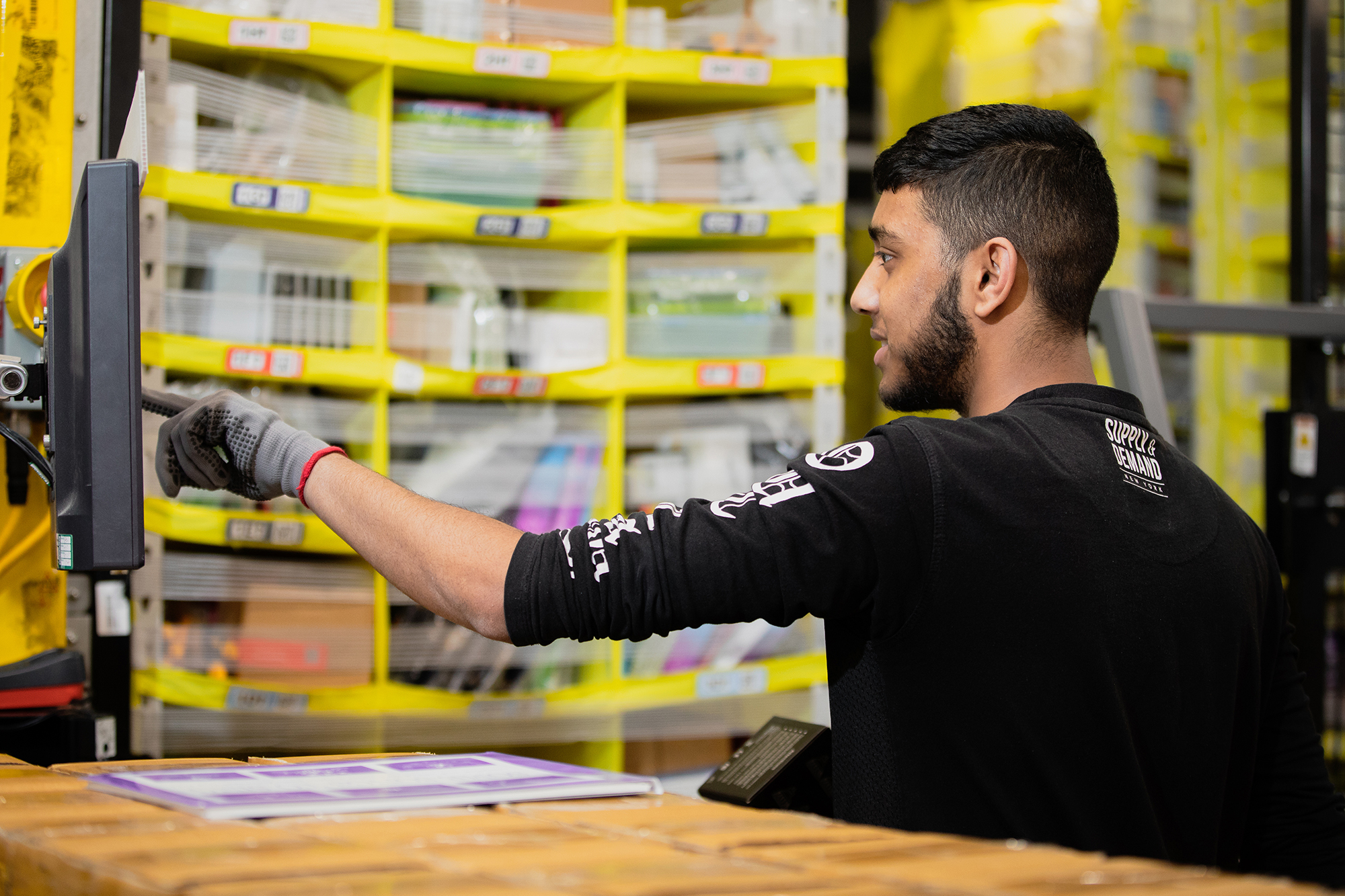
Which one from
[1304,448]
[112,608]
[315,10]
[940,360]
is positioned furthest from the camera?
[1304,448]

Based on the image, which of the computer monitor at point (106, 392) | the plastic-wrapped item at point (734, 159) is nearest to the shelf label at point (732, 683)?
the plastic-wrapped item at point (734, 159)

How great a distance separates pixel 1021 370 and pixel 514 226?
1510mm

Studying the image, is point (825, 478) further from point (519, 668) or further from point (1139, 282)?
point (1139, 282)

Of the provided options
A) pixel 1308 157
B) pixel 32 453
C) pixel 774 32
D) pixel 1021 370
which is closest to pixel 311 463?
pixel 32 453

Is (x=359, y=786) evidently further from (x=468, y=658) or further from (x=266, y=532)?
(x=468, y=658)

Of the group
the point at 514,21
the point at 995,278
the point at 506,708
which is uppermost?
the point at 514,21

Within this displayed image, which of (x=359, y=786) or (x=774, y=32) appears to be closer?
(x=359, y=786)

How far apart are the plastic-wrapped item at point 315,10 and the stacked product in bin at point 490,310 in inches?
19.4

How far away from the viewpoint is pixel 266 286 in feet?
8.61

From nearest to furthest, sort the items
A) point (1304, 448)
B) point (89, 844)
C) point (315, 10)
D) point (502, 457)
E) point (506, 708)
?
point (89, 844) < point (315, 10) < point (506, 708) < point (502, 457) < point (1304, 448)

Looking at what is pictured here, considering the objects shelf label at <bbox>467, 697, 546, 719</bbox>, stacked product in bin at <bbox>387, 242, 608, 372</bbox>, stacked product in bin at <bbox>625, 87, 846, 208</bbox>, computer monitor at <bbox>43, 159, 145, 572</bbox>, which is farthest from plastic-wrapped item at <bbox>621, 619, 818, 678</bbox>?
computer monitor at <bbox>43, 159, 145, 572</bbox>

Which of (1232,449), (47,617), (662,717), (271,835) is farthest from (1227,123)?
(271,835)

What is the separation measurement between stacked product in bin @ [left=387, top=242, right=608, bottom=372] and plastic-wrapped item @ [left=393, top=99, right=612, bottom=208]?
134mm

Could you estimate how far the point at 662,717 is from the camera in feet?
9.17
